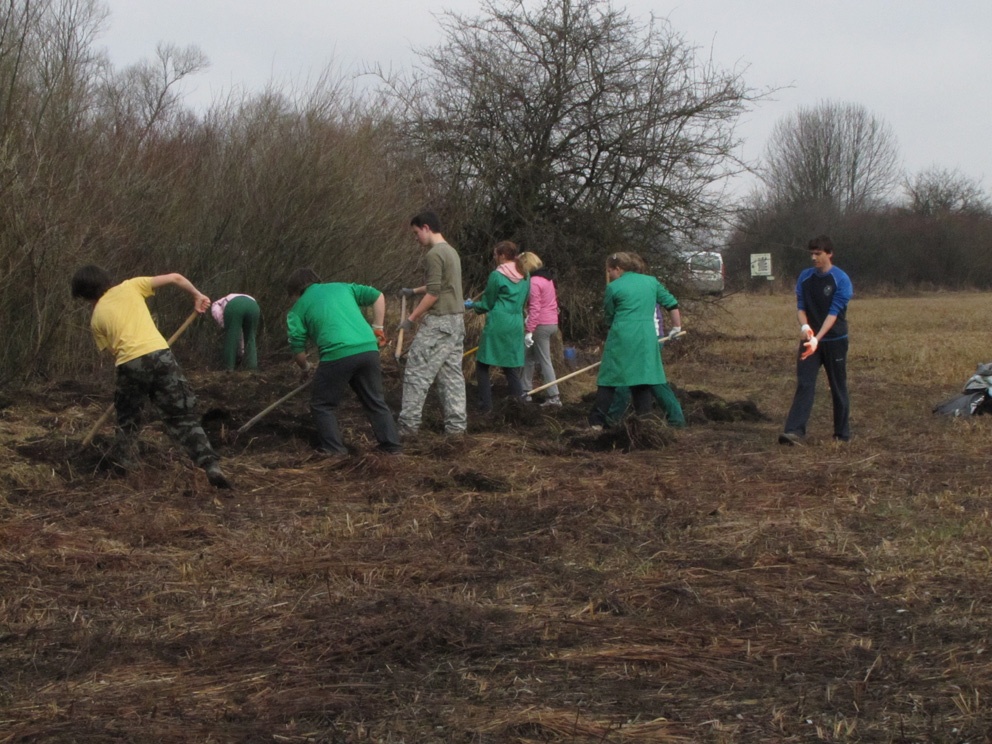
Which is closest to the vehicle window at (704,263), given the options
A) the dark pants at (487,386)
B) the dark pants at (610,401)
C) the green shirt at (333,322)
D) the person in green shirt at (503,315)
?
the dark pants at (487,386)

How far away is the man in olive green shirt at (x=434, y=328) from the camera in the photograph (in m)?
8.59

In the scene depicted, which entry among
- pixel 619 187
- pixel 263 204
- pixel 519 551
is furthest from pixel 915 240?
pixel 519 551

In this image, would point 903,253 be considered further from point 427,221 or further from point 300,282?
point 300,282

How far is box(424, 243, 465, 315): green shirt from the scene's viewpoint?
28.2 feet

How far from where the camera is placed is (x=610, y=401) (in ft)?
31.6

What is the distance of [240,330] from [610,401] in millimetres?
4849

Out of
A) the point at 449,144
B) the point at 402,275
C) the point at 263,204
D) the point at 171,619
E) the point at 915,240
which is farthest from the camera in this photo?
the point at 915,240

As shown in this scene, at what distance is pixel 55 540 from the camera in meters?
5.78

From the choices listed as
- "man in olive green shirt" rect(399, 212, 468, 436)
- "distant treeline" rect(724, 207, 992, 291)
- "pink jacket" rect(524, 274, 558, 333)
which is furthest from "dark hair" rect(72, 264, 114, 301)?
"distant treeline" rect(724, 207, 992, 291)

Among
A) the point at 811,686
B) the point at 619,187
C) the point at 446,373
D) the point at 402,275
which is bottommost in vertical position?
the point at 811,686

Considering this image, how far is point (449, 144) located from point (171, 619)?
47.7 feet

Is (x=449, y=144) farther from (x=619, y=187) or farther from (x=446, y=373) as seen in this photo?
(x=446, y=373)

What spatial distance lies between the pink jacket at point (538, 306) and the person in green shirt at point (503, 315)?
108 cm

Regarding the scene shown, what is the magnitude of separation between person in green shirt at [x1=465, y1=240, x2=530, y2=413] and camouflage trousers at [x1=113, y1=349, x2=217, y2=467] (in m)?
3.73
